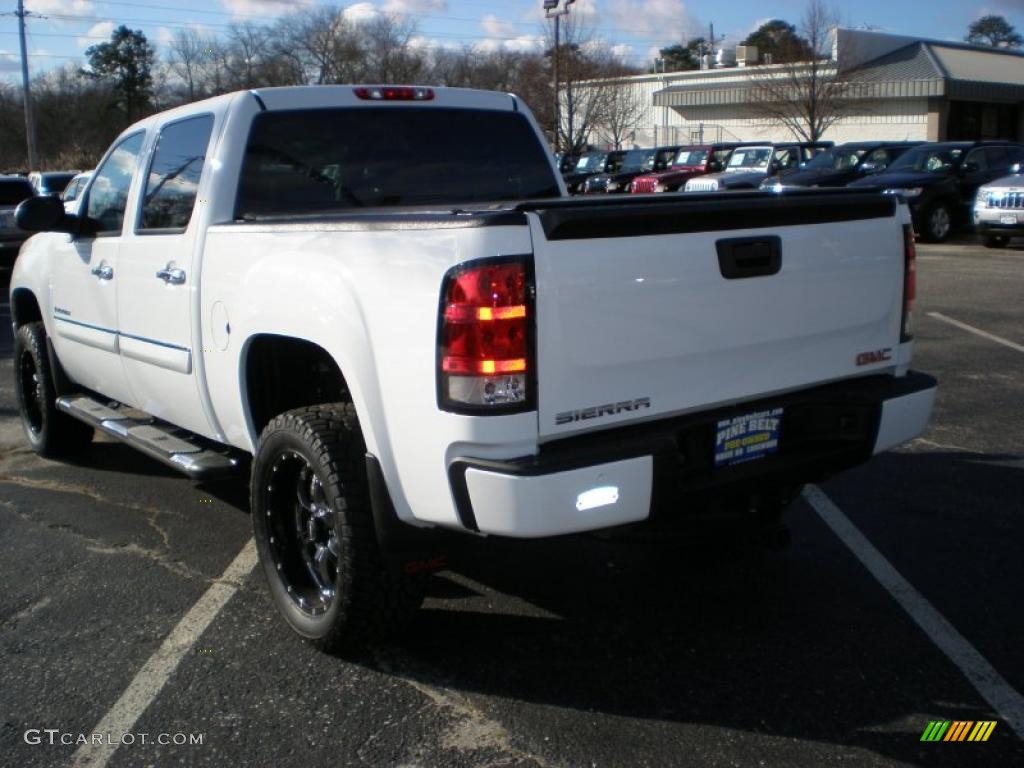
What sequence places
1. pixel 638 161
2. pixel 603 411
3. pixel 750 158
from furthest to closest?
1. pixel 638 161
2. pixel 750 158
3. pixel 603 411

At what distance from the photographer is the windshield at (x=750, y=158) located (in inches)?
1039

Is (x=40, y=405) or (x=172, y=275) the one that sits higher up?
(x=172, y=275)

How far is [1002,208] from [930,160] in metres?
3.23

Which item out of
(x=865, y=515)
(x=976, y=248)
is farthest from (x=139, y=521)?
(x=976, y=248)

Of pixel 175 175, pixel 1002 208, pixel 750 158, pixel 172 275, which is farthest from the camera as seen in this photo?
pixel 750 158

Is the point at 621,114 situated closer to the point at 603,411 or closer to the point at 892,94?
the point at 892,94

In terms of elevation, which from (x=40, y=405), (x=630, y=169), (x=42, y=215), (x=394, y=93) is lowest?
(x=40, y=405)

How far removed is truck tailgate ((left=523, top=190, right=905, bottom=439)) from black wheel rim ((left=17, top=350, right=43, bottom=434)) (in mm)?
4522

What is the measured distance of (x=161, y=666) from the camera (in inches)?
153

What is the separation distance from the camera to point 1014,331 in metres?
10.4

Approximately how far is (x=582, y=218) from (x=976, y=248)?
1785 cm

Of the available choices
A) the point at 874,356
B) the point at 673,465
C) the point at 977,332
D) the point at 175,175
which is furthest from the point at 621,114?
the point at 673,465

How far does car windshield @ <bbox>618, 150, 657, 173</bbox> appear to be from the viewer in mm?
32688

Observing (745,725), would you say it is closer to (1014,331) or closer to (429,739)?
(429,739)
